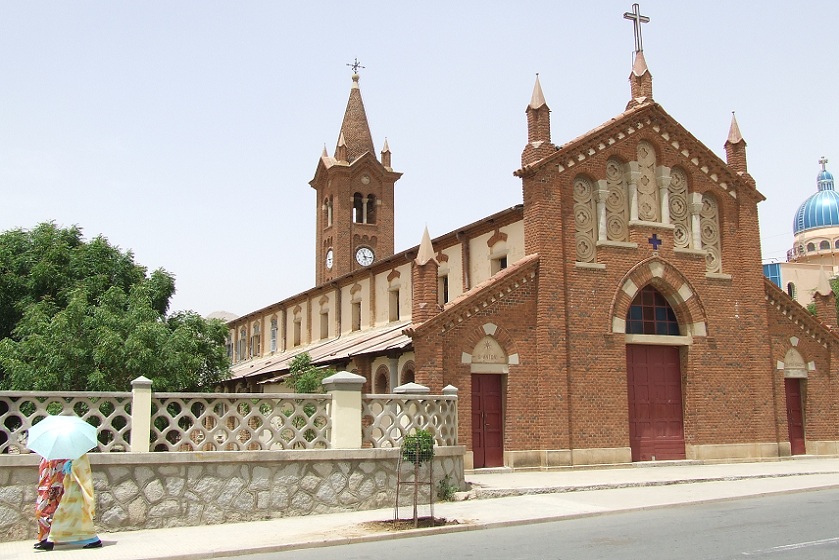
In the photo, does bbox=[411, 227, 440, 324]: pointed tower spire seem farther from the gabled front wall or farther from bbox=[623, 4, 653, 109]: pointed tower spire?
bbox=[623, 4, 653, 109]: pointed tower spire

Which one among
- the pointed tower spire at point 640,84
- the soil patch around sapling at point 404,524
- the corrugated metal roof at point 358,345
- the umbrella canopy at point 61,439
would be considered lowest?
the soil patch around sapling at point 404,524

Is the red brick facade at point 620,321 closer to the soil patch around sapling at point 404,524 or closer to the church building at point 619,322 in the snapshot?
the church building at point 619,322

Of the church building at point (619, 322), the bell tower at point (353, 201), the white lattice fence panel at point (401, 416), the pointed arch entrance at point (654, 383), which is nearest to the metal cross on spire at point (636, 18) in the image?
the church building at point (619, 322)

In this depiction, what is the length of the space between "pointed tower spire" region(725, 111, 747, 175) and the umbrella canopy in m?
23.0

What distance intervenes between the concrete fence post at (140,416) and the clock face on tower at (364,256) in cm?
3679

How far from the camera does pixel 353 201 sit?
170 ft

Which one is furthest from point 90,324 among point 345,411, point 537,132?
point 537,132

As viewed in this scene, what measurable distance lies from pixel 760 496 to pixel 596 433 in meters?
7.07

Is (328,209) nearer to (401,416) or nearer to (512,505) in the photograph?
(401,416)

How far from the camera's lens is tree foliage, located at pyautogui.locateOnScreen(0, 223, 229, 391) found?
20203 mm

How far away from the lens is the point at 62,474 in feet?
39.1

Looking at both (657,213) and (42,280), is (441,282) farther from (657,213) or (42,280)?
(42,280)

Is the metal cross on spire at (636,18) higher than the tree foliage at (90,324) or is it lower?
higher

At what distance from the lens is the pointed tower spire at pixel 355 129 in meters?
52.6
